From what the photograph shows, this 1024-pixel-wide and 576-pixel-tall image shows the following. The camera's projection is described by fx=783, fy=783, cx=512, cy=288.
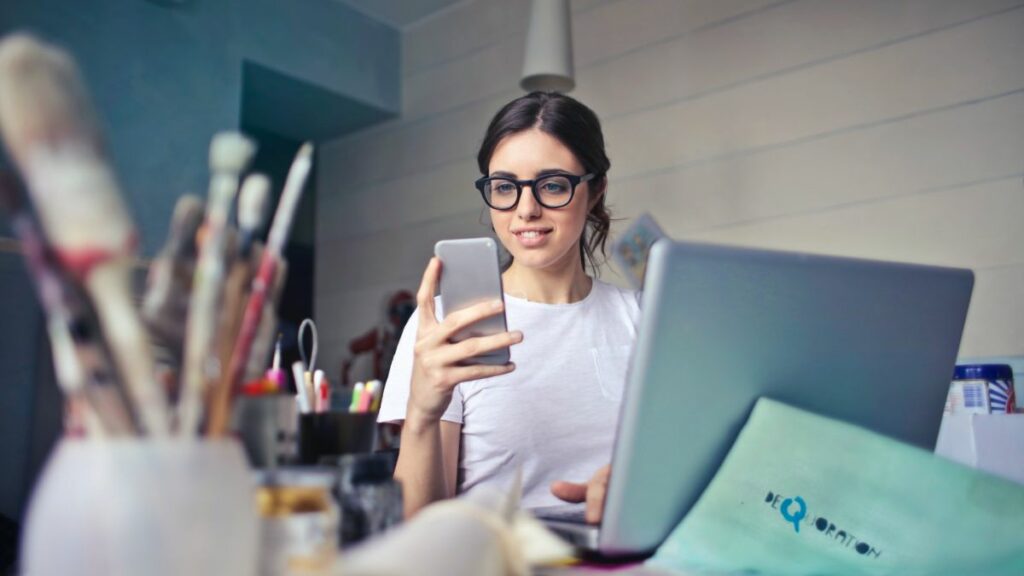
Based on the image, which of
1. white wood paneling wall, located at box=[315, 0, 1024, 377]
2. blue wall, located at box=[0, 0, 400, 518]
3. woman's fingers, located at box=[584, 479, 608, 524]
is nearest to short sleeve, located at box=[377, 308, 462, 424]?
woman's fingers, located at box=[584, 479, 608, 524]

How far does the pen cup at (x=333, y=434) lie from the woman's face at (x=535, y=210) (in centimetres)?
75

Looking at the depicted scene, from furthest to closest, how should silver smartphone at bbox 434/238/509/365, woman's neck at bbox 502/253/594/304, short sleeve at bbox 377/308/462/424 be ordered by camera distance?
woman's neck at bbox 502/253/594/304, short sleeve at bbox 377/308/462/424, silver smartphone at bbox 434/238/509/365

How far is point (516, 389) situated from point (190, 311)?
957 millimetres

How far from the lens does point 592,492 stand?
804 mm

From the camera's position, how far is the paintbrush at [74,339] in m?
0.40

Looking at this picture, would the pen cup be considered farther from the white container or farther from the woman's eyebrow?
the woman's eyebrow

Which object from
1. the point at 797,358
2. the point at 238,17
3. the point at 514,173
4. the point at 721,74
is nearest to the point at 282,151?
the point at 238,17

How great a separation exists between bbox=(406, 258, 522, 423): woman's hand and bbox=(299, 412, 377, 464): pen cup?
257mm

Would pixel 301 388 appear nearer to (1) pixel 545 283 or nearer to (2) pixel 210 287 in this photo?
(2) pixel 210 287

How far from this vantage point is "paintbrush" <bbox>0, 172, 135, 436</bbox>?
0.40m

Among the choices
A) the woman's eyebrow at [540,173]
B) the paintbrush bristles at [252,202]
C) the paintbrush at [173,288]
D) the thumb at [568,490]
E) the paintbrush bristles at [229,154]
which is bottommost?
the thumb at [568,490]

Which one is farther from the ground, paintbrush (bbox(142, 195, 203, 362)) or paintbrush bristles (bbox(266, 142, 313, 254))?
paintbrush bristles (bbox(266, 142, 313, 254))

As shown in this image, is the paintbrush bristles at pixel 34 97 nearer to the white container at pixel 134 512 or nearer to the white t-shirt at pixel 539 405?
the white container at pixel 134 512

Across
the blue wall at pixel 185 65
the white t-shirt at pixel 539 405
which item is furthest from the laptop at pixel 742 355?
the blue wall at pixel 185 65
